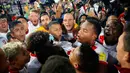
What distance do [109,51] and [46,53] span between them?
1000 millimetres

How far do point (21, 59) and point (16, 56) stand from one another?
7 centimetres

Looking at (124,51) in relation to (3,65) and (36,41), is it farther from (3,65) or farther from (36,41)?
(36,41)

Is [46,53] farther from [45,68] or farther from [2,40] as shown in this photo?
[2,40]

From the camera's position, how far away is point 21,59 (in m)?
2.59

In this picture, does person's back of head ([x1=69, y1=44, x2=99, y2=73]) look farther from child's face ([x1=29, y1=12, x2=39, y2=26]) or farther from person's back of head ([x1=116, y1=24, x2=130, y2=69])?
child's face ([x1=29, y1=12, x2=39, y2=26])

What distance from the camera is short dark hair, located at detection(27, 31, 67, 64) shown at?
2.62 m

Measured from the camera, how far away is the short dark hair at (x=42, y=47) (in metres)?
2.62

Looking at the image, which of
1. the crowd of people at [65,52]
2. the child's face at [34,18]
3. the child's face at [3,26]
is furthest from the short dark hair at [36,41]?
the child's face at [34,18]

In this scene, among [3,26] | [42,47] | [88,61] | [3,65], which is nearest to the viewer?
[3,65]

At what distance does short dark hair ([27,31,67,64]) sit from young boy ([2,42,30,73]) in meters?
0.16

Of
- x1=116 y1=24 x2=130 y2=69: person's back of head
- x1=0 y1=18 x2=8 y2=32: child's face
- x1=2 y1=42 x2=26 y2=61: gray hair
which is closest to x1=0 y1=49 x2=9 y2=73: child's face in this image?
x1=2 y1=42 x2=26 y2=61: gray hair

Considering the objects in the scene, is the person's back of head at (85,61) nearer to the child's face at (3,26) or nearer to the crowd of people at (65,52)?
the crowd of people at (65,52)

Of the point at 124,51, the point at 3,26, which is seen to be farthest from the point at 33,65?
the point at 3,26

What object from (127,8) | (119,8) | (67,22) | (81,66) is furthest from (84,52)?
(119,8)
